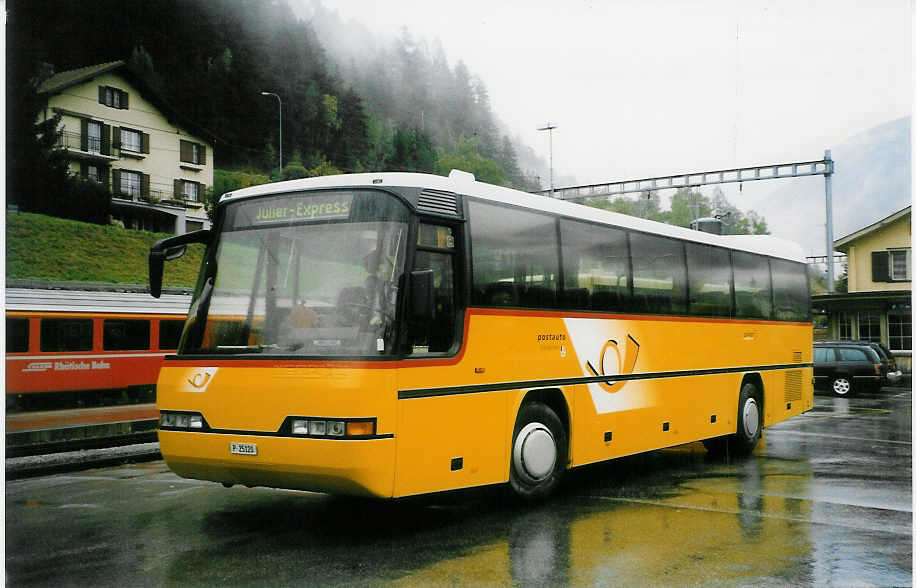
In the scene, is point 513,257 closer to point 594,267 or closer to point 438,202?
point 438,202

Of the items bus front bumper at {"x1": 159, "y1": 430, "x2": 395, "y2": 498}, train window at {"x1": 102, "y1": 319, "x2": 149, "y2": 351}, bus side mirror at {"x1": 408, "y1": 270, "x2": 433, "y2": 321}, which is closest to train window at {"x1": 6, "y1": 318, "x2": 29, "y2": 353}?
train window at {"x1": 102, "y1": 319, "x2": 149, "y2": 351}

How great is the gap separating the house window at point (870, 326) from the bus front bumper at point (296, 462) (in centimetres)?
3449

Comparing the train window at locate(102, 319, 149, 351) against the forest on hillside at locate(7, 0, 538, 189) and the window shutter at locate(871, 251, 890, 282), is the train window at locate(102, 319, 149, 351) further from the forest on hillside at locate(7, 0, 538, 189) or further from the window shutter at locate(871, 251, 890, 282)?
the window shutter at locate(871, 251, 890, 282)

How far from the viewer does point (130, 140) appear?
33688 millimetres

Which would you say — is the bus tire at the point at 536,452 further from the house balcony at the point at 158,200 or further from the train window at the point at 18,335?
the house balcony at the point at 158,200

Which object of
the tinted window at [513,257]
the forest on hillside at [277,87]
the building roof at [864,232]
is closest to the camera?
the tinted window at [513,257]

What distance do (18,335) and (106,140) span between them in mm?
11788

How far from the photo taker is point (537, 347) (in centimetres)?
873

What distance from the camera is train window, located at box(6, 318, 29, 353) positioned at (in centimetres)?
2138

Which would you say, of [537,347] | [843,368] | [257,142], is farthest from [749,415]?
[257,142]

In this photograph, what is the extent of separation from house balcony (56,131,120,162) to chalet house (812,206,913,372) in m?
27.0

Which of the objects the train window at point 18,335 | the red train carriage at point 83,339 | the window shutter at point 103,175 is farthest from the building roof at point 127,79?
the train window at point 18,335

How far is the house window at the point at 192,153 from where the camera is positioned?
3588 cm

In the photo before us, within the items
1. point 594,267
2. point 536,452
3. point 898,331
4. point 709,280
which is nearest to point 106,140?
point 709,280
